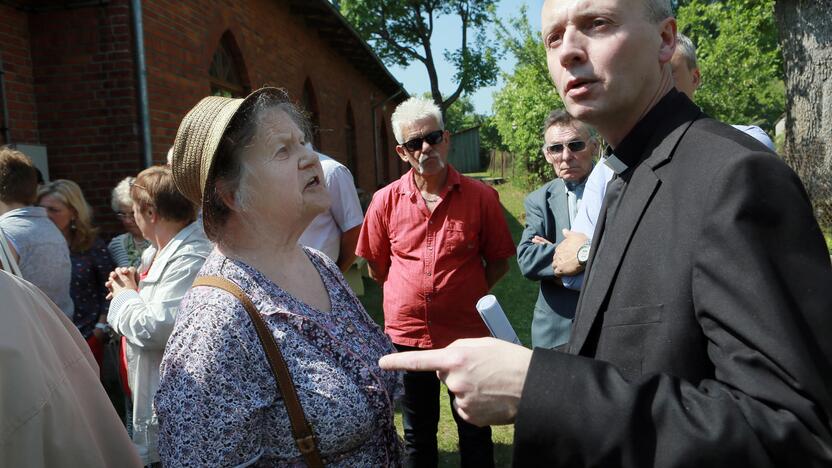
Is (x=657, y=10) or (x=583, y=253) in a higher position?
(x=657, y=10)

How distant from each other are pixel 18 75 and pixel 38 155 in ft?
2.48

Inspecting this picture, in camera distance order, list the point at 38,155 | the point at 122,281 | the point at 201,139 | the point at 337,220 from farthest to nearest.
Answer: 1. the point at 38,155
2. the point at 337,220
3. the point at 122,281
4. the point at 201,139

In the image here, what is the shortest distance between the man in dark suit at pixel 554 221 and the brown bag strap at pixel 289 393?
193 centimetres

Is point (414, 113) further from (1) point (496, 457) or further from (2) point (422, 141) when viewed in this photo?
(1) point (496, 457)

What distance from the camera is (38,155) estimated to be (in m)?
5.21

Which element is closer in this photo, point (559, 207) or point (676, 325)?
point (676, 325)

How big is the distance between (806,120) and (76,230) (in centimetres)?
1121

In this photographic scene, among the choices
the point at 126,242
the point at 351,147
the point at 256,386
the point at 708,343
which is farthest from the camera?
the point at 351,147

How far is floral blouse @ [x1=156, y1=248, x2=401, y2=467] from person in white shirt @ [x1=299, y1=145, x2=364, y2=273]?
2050 millimetres

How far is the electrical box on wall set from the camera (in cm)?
509

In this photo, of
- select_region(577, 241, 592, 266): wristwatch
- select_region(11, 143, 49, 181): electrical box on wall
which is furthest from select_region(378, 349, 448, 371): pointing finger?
select_region(11, 143, 49, 181): electrical box on wall

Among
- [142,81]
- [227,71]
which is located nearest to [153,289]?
[142,81]

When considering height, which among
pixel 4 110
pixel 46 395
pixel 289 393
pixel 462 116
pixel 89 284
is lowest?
pixel 89 284

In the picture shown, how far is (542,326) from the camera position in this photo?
3354 millimetres
